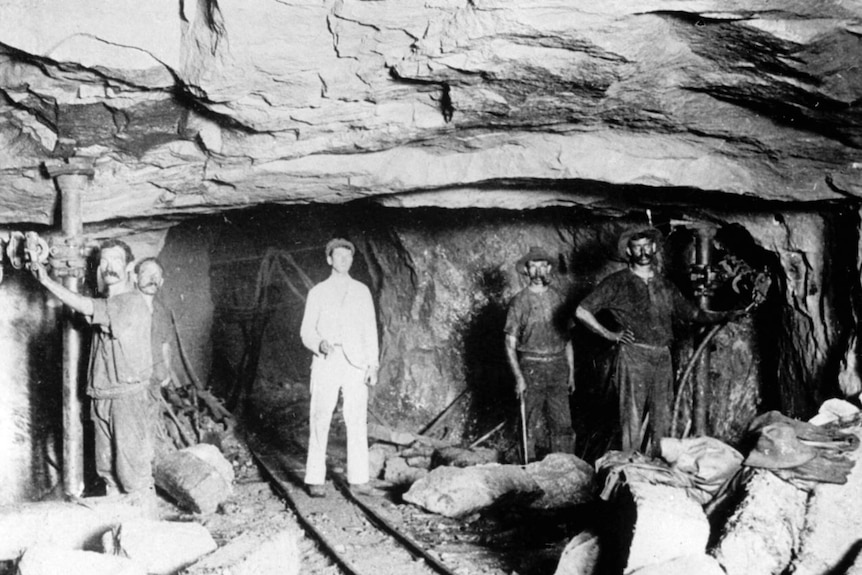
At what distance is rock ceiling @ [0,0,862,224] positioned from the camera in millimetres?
3607

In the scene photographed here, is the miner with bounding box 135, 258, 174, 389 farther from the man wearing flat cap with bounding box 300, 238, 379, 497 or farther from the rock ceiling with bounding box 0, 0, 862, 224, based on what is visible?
the man wearing flat cap with bounding box 300, 238, 379, 497

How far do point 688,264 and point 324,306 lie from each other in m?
3.34

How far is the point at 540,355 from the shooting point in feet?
22.7

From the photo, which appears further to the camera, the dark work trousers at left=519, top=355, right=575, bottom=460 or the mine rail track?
the dark work trousers at left=519, top=355, right=575, bottom=460

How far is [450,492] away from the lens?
5.99 metres

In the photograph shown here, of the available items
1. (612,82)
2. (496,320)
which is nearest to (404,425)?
(496,320)

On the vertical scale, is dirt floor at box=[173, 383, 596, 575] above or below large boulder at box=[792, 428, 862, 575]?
below

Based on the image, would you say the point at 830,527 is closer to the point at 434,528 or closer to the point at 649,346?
the point at 649,346

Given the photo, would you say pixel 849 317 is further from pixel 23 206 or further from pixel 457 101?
pixel 23 206

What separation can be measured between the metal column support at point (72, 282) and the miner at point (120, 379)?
0.65ft

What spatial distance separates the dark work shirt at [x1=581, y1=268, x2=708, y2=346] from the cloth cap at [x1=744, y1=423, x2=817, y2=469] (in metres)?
A: 2.23

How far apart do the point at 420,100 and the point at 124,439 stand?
3.12 m

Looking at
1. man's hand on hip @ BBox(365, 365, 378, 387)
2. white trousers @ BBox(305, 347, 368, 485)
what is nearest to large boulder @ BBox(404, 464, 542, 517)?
white trousers @ BBox(305, 347, 368, 485)

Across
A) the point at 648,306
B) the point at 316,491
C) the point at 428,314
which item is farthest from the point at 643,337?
the point at 428,314
